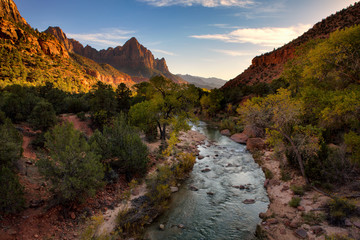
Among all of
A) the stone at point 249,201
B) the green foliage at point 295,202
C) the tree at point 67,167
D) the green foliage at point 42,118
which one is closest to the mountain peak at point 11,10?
the green foliage at point 42,118

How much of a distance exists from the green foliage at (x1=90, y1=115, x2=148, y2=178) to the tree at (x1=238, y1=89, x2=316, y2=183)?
29.6 ft

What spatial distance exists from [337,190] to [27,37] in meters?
105

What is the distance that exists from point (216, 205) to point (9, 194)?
11.5m

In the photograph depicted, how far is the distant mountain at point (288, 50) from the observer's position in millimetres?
58812

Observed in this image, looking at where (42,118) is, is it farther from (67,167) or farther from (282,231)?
(282,231)

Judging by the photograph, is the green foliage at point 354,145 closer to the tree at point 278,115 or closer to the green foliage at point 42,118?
the tree at point 278,115

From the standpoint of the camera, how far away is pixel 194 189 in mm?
14617

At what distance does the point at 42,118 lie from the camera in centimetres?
1806

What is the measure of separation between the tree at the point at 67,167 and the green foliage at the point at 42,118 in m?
10.8

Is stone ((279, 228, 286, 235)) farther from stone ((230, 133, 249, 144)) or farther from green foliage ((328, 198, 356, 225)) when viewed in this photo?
stone ((230, 133, 249, 144))

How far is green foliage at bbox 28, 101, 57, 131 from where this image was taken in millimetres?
18000

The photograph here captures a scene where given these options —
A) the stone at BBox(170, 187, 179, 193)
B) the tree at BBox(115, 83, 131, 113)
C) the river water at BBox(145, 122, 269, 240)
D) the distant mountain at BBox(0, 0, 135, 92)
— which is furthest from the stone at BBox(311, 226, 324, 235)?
the distant mountain at BBox(0, 0, 135, 92)

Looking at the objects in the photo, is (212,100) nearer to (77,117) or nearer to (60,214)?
(77,117)

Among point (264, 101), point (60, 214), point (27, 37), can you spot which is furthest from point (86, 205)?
point (27, 37)
